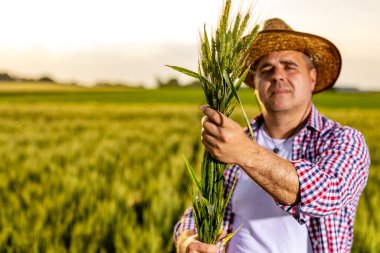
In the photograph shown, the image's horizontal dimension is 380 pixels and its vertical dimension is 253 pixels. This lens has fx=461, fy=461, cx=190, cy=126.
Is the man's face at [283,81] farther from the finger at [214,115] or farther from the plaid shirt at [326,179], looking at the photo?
the finger at [214,115]

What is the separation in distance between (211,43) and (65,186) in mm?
3421

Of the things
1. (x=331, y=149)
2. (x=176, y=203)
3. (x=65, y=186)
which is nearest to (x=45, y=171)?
(x=65, y=186)

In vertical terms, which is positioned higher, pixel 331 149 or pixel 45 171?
pixel 331 149

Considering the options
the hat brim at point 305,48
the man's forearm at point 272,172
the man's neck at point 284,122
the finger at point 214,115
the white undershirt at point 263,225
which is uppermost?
the hat brim at point 305,48

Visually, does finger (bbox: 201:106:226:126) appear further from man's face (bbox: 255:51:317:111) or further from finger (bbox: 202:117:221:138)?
man's face (bbox: 255:51:317:111)

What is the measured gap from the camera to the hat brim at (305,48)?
6.78 ft

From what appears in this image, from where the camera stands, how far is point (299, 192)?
1367 millimetres

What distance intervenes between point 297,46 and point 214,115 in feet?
3.77

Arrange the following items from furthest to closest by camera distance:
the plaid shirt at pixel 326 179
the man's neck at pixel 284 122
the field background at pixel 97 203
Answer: the field background at pixel 97 203, the man's neck at pixel 284 122, the plaid shirt at pixel 326 179

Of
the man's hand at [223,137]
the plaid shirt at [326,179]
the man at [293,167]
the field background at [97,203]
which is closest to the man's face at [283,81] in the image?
the man at [293,167]

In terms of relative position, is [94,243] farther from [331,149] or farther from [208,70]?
[208,70]

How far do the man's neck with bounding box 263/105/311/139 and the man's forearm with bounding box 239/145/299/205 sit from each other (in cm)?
70

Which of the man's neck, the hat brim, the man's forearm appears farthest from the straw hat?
the man's forearm

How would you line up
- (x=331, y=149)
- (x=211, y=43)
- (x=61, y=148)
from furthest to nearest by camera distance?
(x=61, y=148), (x=331, y=149), (x=211, y=43)
